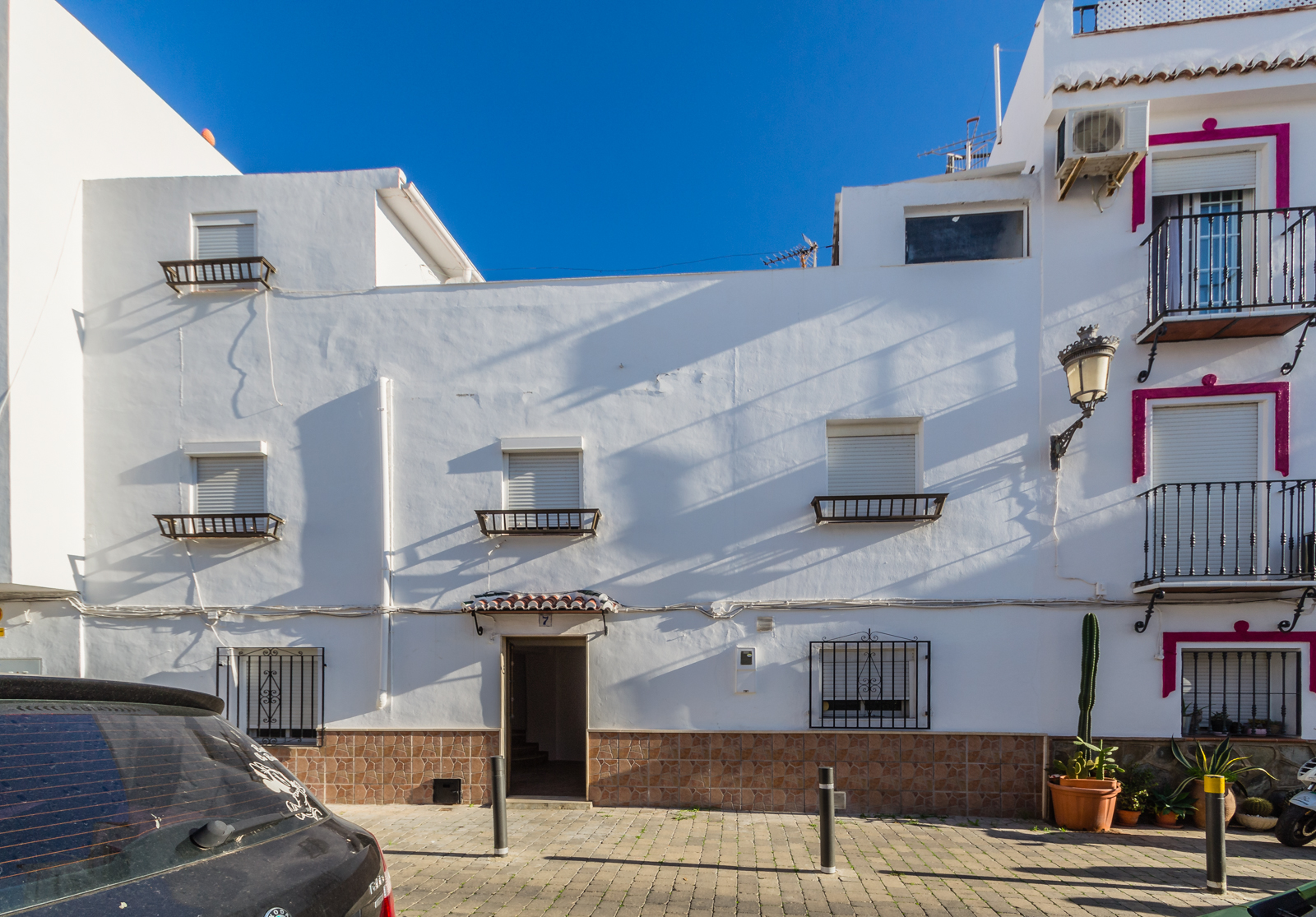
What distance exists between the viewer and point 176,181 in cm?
967

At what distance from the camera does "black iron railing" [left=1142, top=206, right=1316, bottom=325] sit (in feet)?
27.7

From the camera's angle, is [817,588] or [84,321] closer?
[817,588]

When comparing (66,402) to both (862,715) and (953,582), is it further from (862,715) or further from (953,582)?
(953,582)

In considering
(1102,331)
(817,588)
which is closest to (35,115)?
(817,588)

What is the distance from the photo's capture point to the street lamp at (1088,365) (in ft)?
24.6

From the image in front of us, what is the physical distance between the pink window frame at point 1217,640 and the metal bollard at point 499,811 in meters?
7.24

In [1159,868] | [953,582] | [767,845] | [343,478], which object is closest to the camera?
[1159,868]

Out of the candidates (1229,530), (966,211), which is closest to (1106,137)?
(966,211)

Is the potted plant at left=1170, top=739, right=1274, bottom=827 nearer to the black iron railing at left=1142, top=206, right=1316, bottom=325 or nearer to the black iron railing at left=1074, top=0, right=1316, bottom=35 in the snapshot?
the black iron railing at left=1142, top=206, right=1316, bottom=325

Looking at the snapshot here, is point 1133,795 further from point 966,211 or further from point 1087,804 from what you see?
point 966,211

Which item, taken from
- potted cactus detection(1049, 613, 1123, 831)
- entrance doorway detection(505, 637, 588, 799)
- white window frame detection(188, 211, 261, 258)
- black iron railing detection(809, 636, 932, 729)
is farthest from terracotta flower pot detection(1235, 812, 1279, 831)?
white window frame detection(188, 211, 261, 258)

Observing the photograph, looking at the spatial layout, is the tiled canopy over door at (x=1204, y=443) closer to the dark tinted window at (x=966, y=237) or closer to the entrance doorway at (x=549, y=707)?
the dark tinted window at (x=966, y=237)

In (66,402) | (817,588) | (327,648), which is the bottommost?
A: (327,648)

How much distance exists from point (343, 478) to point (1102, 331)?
934 cm
